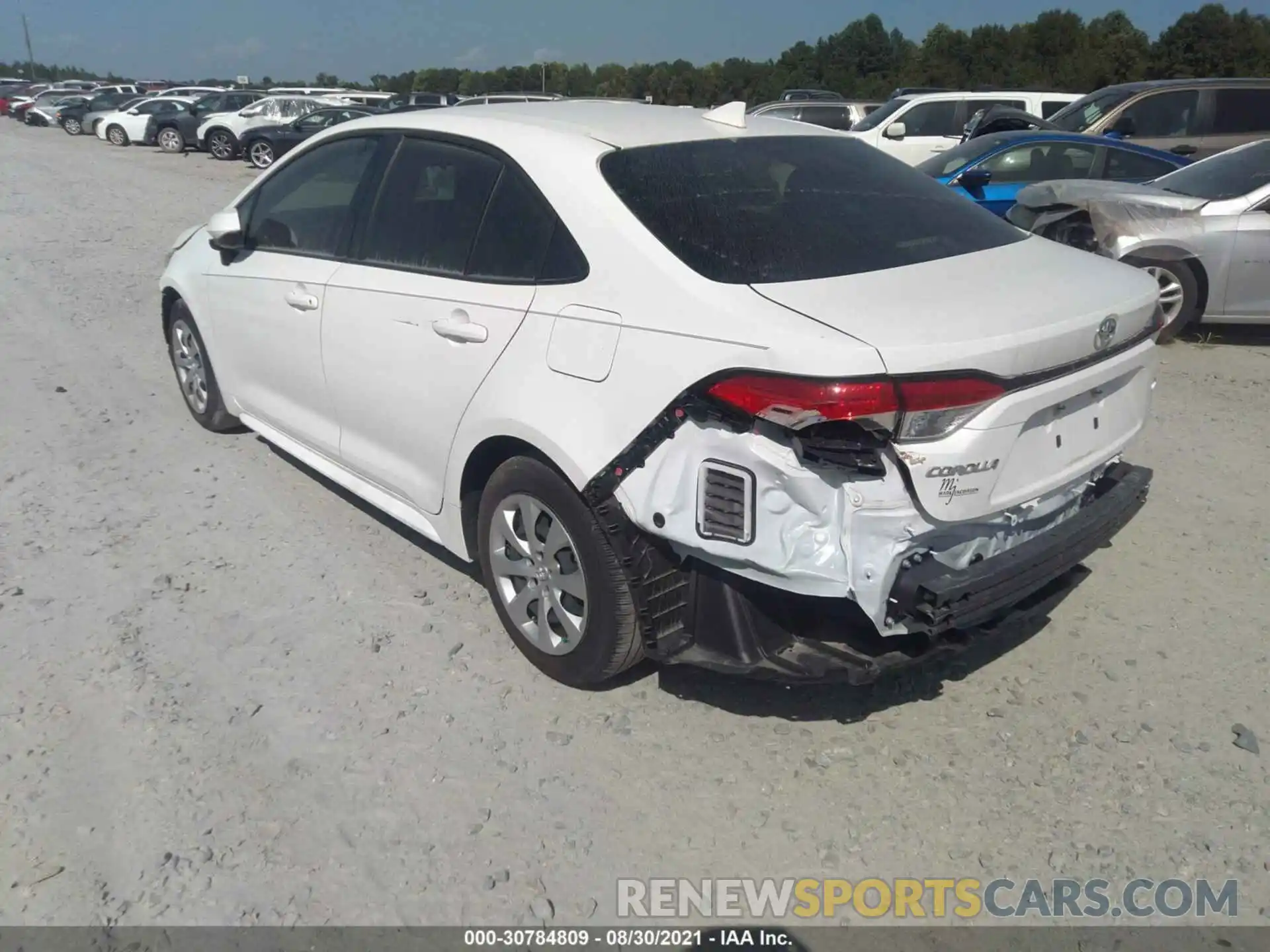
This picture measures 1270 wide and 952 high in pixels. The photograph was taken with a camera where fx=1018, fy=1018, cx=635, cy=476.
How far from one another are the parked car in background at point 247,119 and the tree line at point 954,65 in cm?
1318

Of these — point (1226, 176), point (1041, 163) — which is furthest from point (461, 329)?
point (1041, 163)

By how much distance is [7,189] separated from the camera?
712 inches

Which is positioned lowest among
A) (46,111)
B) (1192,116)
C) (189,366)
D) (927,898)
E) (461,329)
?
(927,898)

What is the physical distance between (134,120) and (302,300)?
1249 inches

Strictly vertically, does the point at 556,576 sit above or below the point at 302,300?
below

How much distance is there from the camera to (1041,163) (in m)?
10.0

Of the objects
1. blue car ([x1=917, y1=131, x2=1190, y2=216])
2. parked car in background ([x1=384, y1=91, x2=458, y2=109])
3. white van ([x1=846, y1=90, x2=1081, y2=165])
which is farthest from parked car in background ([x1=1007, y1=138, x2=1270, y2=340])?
parked car in background ([x1=384, y1=91, x2=458, y2=109])

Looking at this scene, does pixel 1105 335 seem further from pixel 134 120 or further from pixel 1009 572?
pixel 134 120

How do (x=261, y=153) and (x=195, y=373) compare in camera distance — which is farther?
(x=261, y=153)

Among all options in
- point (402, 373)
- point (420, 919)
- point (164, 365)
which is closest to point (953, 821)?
point (420, 919)

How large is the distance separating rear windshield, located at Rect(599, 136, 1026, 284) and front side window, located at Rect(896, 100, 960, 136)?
1272 centimetres

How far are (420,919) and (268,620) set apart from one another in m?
1.61

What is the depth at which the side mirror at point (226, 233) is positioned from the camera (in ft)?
15.1

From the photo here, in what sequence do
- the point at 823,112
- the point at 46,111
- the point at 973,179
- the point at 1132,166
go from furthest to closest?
the point at 46,111, the point at 823,112, the point at 1132,166, the point at 973,179
